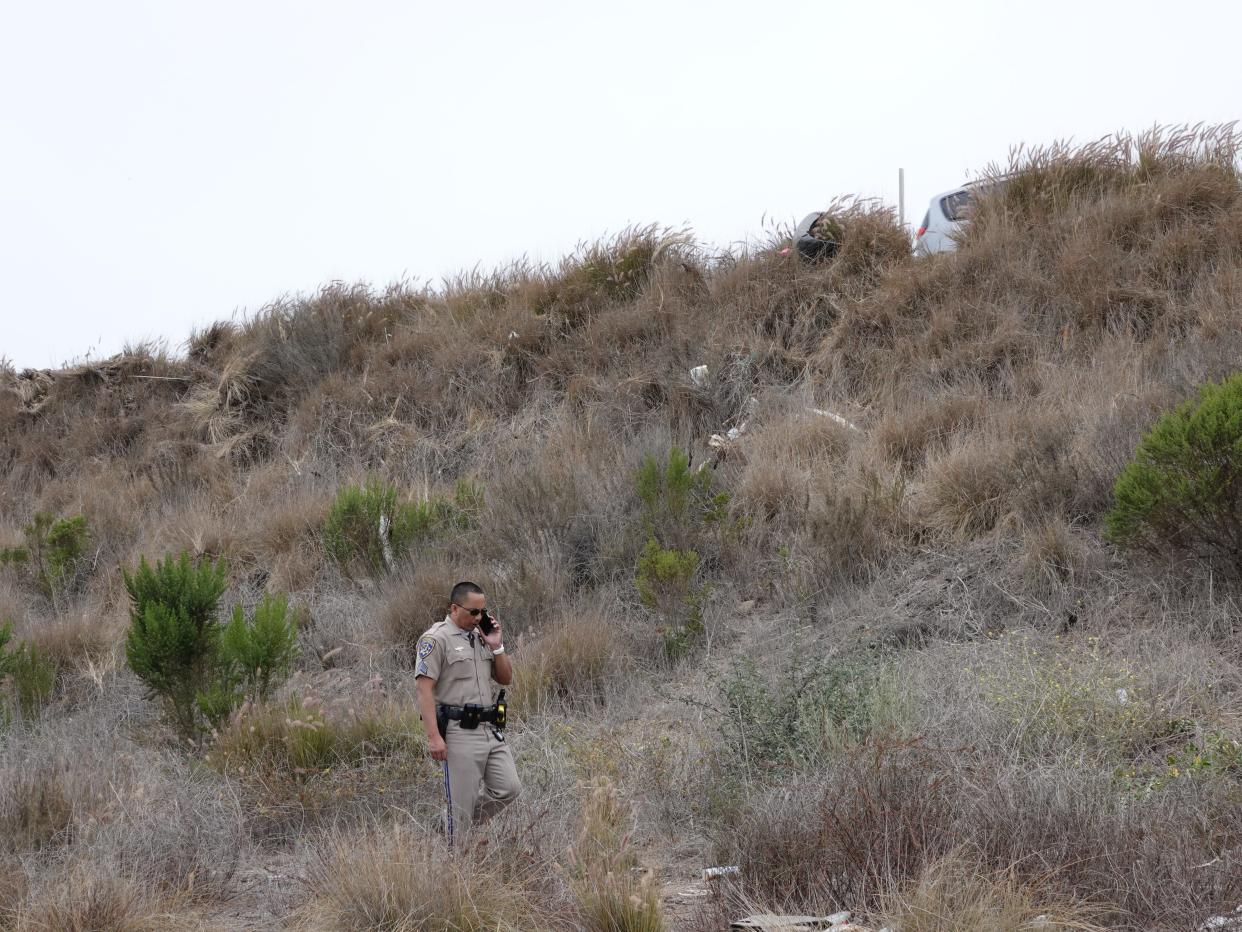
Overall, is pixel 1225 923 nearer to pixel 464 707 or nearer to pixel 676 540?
pixel 464 707

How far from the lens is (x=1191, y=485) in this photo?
6340mm

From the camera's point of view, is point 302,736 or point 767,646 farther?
point 767,646

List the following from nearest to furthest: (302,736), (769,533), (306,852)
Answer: (306,852) → (302,736) → (769,533)

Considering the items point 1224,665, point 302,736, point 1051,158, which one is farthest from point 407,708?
point 1051,158

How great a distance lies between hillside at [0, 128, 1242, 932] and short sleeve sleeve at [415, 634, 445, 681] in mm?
673

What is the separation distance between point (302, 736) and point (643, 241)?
9461 millimetres

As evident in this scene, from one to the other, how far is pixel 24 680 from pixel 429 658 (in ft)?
17.3

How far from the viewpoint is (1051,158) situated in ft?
40.0

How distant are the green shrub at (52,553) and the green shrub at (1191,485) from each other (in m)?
10.3

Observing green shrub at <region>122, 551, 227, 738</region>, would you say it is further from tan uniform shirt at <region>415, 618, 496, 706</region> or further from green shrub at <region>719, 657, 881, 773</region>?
green shrub at <region>719, 657, 881, 773</region>

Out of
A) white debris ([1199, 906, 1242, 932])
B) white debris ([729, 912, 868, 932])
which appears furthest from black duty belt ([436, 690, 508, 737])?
white debris ([1199, 906, 1242, 932])

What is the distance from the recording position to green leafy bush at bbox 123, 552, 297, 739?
7293 millimetres

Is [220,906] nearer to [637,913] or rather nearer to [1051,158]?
[637,913]

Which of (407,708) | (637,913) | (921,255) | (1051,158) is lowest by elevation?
(407,708)
